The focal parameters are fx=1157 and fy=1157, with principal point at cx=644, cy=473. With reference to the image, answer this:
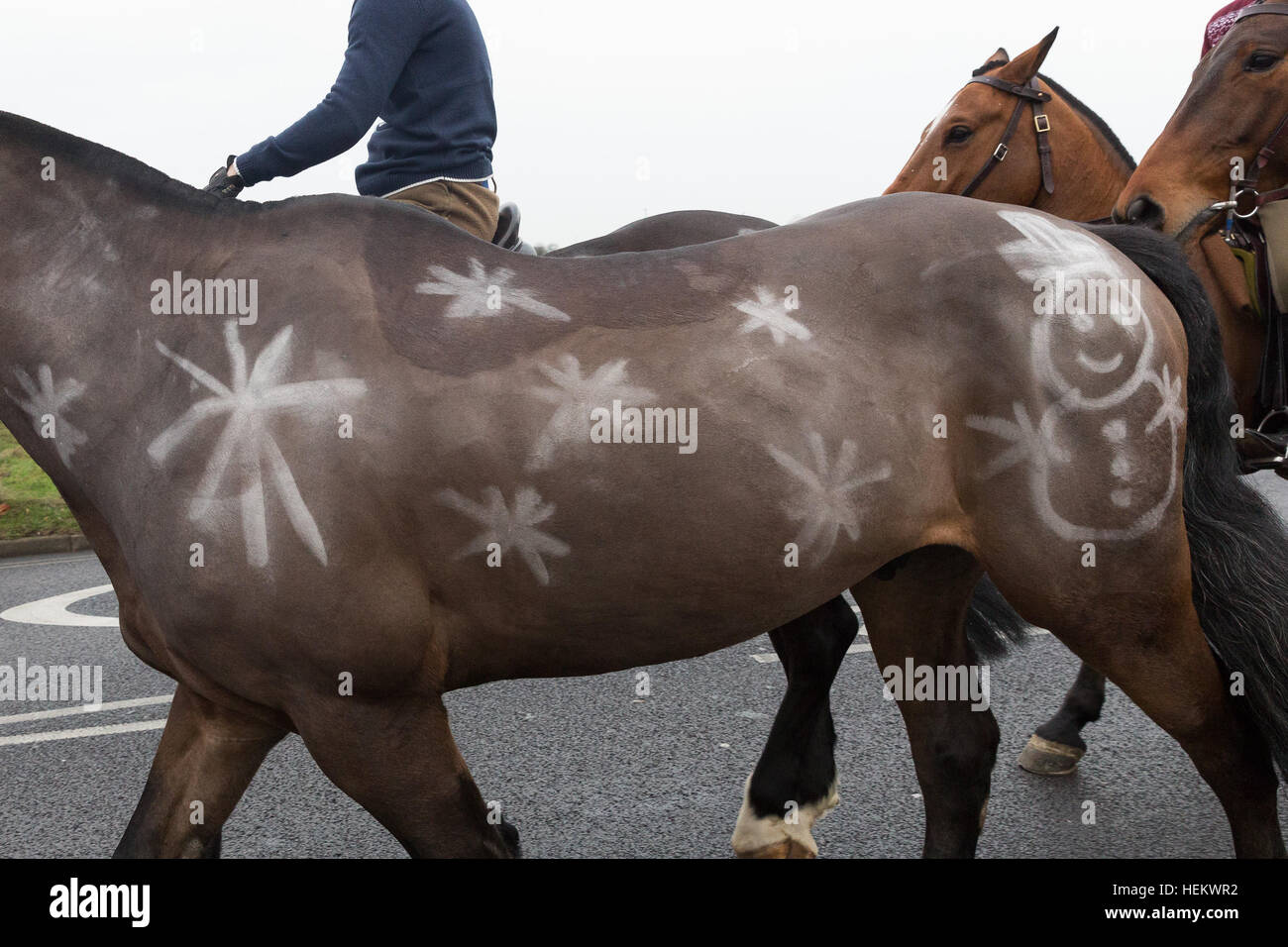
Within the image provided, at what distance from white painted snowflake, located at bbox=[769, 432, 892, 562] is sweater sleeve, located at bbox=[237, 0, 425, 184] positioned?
1363 millimetres

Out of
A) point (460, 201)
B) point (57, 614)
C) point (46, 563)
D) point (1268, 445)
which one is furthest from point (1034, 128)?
point (46, 563)

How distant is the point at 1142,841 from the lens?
10.2 feet

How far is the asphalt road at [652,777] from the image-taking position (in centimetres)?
316

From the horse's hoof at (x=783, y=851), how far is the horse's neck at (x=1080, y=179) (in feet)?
8.97

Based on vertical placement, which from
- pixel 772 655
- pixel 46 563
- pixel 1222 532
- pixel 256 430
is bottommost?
pixel 772 655

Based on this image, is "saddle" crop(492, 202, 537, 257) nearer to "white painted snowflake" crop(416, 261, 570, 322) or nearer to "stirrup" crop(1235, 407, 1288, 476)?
"white painted snowflake" crop(416, 261, 570, 322)

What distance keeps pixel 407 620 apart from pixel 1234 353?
2.81 metres

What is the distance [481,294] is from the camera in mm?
2006

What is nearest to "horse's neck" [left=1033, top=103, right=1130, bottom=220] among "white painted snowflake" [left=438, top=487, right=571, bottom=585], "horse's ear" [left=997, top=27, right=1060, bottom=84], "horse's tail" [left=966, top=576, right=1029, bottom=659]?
"horse's ear" [left=997, top=27, right=1060, bottom=84]

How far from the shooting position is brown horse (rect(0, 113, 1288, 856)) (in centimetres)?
190

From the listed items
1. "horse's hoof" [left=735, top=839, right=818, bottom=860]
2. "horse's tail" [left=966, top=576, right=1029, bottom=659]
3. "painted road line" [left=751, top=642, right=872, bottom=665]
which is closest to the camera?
"horse's hoof" [left=735, top=839, right=818, bottom=860]

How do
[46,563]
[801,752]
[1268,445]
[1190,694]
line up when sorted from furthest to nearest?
1. [46,563]
2. [1268,445]
3. [801,752]
4. [1190,694]

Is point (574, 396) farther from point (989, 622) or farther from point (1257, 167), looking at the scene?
point (1257, 167)

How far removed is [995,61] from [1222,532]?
3.23m
